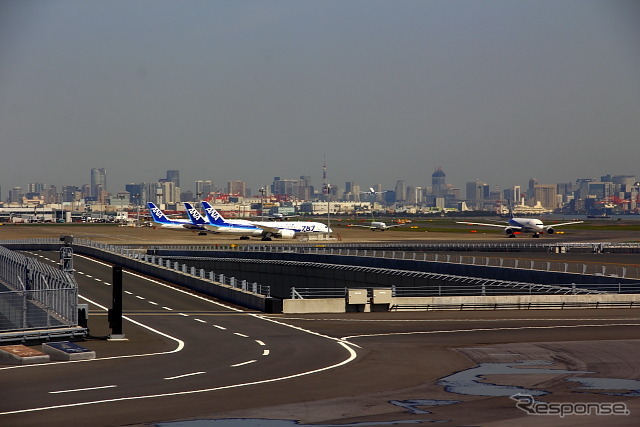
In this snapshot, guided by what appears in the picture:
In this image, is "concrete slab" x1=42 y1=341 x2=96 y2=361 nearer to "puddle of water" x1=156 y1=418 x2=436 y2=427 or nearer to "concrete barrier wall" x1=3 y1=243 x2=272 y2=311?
"puddle of water" x1=156 y1=418 x2=436 y2=427

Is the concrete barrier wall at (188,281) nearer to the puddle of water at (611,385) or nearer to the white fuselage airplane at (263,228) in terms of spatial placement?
the puddle of water at (611,385)

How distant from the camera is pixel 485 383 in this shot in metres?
24.0

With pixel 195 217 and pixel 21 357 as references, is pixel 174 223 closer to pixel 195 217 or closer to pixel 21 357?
pixel 195 217

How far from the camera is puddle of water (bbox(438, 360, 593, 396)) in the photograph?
2253 centimetres

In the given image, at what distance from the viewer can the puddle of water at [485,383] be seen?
22.5m

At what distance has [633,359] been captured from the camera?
28.4 meters

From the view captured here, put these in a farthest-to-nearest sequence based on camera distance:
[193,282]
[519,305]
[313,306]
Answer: [193,282], [519,305], [313,306]

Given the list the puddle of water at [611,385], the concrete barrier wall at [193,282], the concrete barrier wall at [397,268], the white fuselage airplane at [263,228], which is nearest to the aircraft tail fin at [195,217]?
the white fuselage airplane at [263,228]

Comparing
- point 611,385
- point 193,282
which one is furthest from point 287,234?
point 611,385

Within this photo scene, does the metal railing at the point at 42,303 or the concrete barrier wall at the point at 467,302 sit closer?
the metal railing at the point at 42,303

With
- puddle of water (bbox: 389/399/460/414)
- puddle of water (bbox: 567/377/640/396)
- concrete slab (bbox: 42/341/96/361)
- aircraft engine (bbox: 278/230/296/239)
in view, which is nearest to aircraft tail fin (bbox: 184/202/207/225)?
aircraft engine (bbox: 278/230/296/239)

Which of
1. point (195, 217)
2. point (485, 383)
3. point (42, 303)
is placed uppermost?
point (195, 217)

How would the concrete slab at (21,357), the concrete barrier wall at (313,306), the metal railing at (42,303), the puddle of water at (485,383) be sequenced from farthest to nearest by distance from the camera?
the concrete barrier wall at (313,306) < the metal railing at (42,303) < the concrete slab at (21,357) < the puddle of water at (485,383)

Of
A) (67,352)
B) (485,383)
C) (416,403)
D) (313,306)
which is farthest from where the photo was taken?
(313,306)
